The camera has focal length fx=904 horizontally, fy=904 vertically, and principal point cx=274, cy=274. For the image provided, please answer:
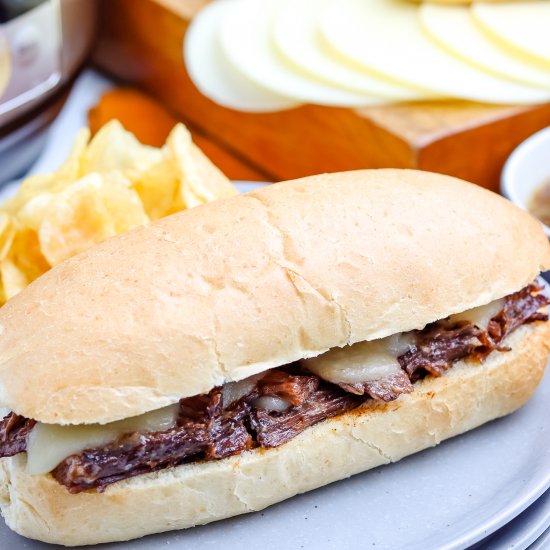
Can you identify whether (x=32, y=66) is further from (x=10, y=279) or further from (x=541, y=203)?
(x=541, y=203)

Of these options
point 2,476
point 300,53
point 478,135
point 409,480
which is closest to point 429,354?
point 409,480

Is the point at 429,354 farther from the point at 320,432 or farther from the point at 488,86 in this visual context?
the point at 488,86

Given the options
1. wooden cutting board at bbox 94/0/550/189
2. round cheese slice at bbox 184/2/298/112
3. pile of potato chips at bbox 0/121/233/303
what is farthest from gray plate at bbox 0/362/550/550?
round cheese slice at bbox 184/2/298/112

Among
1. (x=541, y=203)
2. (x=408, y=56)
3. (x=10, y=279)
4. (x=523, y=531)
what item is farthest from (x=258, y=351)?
(x=408, y=56)

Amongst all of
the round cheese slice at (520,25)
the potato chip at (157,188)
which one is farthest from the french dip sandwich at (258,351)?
the round cheese slice at (520,25)

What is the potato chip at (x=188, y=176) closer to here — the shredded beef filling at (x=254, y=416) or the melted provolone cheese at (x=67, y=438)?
the shredded beef filling at (x=254, y=416)
